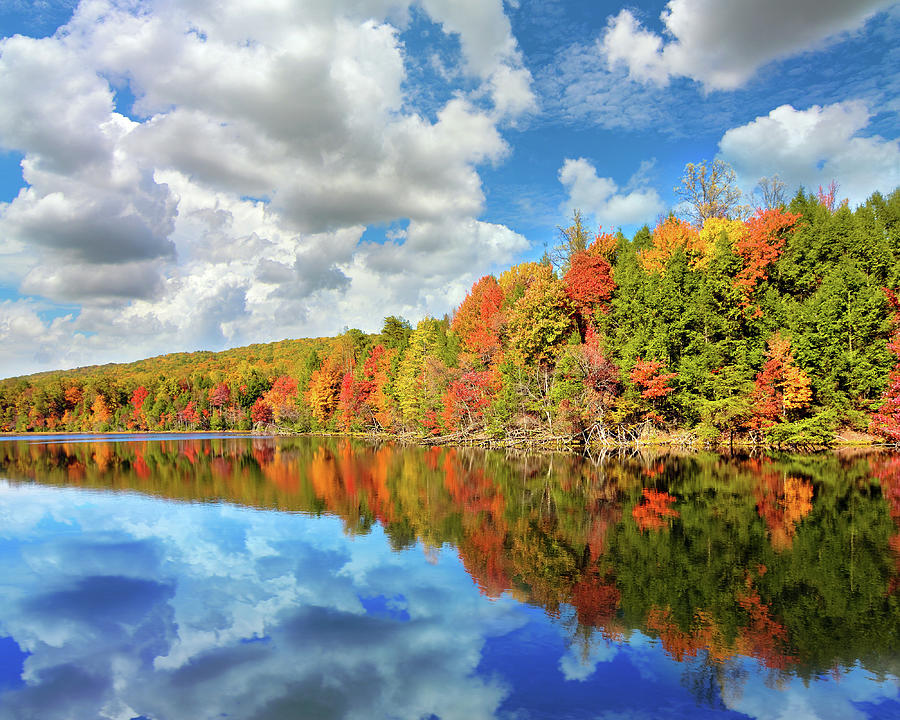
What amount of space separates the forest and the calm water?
20111 mm

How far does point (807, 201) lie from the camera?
164ft

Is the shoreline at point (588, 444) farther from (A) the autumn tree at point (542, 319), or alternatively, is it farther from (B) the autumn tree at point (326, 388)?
(B) the autumn tree at point (326, 388)

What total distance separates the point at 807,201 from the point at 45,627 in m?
61.1

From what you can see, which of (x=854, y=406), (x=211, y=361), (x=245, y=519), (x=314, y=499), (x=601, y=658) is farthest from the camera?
(x=211, y=361)

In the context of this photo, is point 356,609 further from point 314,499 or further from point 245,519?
point 314,499

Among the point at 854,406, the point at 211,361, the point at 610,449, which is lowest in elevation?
the point at 610,449

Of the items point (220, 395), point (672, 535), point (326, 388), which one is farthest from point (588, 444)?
point (220, 395)

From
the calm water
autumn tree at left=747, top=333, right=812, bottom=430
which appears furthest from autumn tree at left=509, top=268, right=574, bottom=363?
the calm water

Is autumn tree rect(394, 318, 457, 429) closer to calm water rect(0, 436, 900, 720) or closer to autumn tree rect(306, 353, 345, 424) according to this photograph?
autumn tree rect(306, 353, 345, 424)

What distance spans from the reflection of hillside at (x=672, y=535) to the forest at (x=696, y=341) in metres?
8.33

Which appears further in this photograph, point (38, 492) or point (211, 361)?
point (211, 361)

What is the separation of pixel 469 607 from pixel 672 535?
7.50 meters

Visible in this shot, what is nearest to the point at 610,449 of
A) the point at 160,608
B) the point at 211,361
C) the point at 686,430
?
the point at 686,430

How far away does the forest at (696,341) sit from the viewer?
1581 inches
